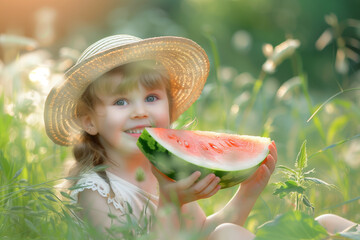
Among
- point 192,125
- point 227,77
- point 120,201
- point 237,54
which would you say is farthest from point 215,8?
point 120,201

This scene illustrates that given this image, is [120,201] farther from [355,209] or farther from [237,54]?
[237,54]

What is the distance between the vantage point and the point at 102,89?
2320 millimetres

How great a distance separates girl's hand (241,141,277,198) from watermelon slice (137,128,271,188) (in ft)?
0.16

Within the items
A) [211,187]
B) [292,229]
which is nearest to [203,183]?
[211,187]

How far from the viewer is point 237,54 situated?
31.4ft

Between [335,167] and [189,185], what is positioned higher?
[335,167]

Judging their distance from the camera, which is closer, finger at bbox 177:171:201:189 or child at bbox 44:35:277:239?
finger at bbox 177:171:201:189

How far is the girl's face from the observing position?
226cm

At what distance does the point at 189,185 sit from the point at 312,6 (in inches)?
327

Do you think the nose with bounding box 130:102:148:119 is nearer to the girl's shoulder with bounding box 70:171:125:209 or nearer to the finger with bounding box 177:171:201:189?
the girl's shoulder with bounding box 70:171:125:209

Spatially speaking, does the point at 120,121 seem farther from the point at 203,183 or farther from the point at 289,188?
the point at 289,188

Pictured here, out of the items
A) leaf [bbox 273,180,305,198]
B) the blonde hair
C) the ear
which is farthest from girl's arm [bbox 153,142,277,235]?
the ear

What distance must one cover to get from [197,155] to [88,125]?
2.30 feet

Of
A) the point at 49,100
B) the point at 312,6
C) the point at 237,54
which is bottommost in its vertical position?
the point at 49,100
